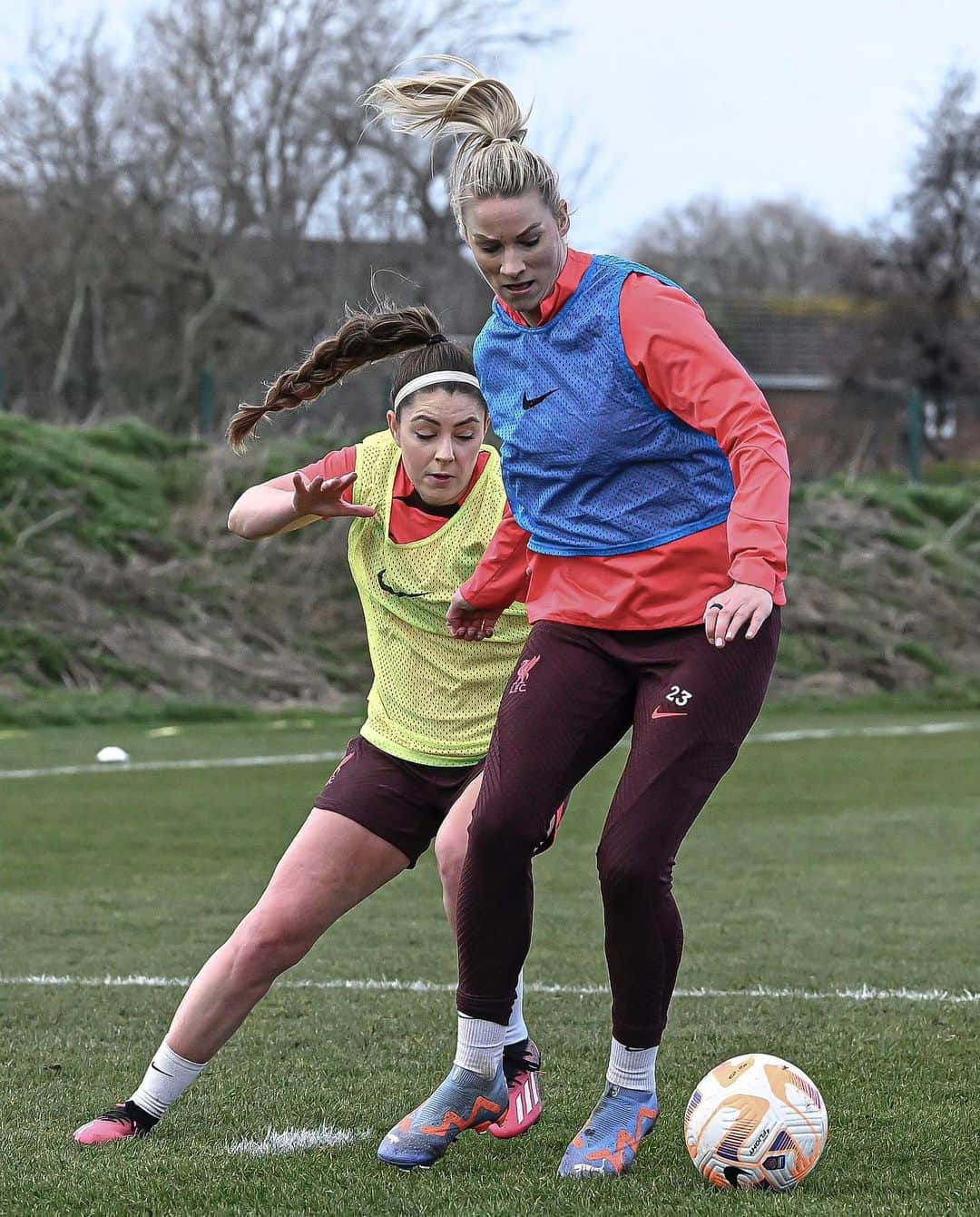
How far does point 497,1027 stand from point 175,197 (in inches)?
1023

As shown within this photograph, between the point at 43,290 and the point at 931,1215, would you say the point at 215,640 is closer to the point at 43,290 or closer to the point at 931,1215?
the point at 43,290

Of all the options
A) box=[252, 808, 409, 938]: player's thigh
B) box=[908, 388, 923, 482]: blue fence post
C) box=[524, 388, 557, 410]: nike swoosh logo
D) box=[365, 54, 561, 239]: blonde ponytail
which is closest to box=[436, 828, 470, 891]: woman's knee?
box=[252, 808, 409, 938]: player's thigh

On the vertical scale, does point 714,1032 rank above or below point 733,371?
below

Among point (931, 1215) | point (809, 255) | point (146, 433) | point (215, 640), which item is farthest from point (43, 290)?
point (809, 255)

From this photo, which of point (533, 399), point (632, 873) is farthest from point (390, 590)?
point (632, 873)

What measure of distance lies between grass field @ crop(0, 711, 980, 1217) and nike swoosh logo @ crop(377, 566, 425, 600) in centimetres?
127

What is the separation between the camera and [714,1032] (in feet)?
16.7

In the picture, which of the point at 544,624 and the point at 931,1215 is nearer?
the point at 931,1215

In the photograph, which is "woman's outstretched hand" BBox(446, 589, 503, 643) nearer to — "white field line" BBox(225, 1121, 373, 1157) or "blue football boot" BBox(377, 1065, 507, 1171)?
"blue football boot" BBox(377, 1065, 507, 1171)

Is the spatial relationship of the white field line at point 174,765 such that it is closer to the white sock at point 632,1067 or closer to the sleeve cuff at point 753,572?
the white sock at point 632,1067

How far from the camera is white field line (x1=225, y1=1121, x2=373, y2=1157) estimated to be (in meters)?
3.89

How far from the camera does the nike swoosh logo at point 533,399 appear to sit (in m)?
3.79

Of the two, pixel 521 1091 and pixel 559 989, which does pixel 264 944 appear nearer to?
pixel 521 1091

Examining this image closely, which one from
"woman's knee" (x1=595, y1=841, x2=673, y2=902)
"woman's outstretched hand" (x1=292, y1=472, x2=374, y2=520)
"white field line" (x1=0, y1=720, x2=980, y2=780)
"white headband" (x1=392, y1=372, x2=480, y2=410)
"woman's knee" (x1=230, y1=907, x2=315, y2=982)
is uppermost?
"white headband" (x1=392, y1=372, x2=480, y2=410)
